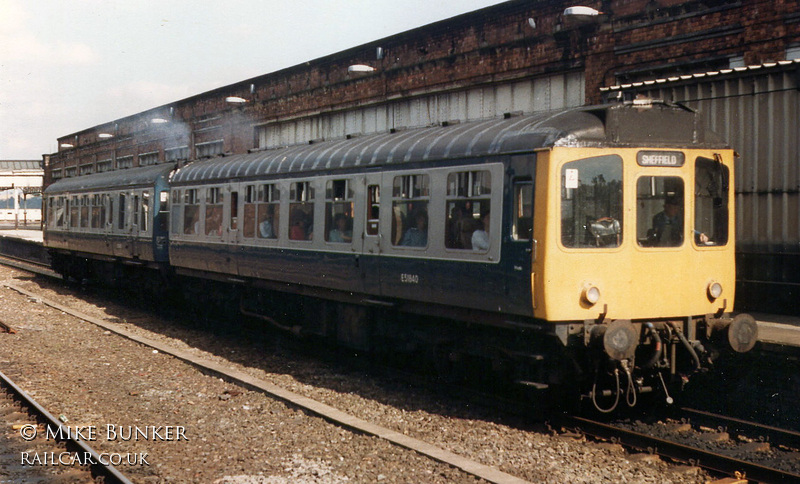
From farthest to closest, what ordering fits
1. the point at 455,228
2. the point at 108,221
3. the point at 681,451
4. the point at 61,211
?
the point at 61,211
the point at 108,221
the point at 455,228
the point at 681,451

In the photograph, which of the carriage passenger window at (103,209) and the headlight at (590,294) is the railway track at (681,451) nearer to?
the headlight at (590,294)

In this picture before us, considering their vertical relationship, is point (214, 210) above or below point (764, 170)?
below

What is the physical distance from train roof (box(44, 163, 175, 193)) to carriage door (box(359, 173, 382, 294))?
27.3 ft

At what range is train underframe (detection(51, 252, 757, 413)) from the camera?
783 centimetres

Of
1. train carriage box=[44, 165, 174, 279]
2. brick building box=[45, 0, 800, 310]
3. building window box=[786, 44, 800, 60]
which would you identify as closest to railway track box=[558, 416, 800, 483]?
brick building box=[45, 0, 800, 310]

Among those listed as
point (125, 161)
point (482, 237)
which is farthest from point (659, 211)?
point (125, 161)

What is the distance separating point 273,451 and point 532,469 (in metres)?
2.23

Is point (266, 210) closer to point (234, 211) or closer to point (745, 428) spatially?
point (234, 211)

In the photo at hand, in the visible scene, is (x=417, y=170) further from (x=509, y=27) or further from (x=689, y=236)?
(x=509, y=27)

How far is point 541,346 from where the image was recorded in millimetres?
8062

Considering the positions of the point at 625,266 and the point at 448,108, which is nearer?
the point at 625,266

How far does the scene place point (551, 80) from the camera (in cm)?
1547

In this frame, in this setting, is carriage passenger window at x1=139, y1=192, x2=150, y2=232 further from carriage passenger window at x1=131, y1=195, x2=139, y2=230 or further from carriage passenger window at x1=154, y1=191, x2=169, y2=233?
carriage passenger window at x1=154, y1=191, x2=169, y2=233

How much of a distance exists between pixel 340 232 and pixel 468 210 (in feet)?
8.59
